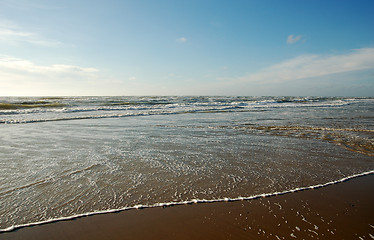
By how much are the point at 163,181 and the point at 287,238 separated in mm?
2863

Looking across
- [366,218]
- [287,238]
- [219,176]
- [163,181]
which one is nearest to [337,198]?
[366,218]

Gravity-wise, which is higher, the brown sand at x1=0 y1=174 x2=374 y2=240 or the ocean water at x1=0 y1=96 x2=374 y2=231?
the ocean water at x1=0 y1=96 x2=374 y2=231

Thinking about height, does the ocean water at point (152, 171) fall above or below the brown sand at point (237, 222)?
above

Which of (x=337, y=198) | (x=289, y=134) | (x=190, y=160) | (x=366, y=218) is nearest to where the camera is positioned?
(x=366, y=218)

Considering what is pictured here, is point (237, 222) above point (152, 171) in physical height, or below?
below

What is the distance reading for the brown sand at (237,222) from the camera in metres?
3.20

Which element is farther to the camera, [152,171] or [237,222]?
[152,171]

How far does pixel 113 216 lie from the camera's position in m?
3.69

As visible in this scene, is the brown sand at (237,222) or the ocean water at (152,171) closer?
the brown sand at (237,222)

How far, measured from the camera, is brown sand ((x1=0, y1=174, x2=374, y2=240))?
3203 mm

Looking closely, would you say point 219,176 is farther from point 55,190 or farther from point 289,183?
point 55,190

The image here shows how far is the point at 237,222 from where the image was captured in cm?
351

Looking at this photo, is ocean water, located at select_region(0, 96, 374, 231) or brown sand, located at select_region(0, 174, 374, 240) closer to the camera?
brown sand, located at select_region(0, 174, 374, 240)

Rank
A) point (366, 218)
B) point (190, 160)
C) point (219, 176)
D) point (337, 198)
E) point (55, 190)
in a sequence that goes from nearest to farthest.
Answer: point (366, 218) → point (337, 198) → point (55, 190) → point (219, 176) → point (190, 160)
